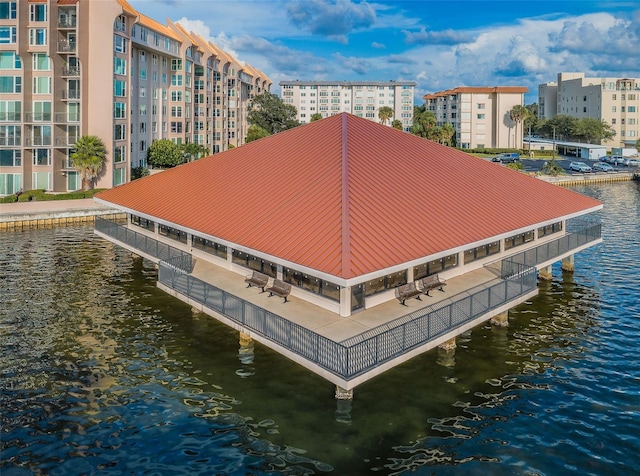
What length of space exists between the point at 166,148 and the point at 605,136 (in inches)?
5043

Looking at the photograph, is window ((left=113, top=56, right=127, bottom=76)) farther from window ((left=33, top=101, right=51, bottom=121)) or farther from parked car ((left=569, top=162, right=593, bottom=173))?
parked car ((left=569, top=162, right=593, bottom=173))

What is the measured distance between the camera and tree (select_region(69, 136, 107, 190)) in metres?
65.6

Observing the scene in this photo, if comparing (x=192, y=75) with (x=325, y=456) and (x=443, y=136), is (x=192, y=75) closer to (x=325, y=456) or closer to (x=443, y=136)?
(x=443, y=136)

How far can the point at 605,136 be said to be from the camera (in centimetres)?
15400

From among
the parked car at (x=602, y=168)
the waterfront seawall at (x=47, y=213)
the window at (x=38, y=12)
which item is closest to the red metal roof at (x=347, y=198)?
the waterfront seawall at (x=47, y=213)

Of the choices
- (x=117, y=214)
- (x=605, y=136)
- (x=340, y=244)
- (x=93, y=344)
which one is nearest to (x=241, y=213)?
(x=340, y=244)

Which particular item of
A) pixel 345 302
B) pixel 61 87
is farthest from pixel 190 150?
pixel 345 302

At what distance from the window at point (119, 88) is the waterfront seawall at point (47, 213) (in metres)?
16.2

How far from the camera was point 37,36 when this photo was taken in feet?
214

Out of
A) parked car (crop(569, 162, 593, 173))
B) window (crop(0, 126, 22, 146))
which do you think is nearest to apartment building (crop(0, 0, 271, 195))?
window (crop(0, 126, 22, 146))

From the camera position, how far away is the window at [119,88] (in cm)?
6950

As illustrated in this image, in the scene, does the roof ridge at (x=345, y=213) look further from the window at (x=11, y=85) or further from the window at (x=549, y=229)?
the window at (x=11, y=85)

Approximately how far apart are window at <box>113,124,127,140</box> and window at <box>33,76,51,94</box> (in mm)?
8779

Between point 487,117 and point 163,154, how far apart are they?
104532 mm
